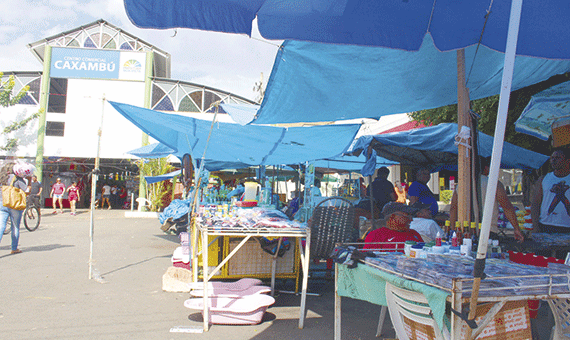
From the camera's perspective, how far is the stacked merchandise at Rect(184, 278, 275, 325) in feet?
13.5

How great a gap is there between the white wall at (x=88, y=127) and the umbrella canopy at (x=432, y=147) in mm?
18134

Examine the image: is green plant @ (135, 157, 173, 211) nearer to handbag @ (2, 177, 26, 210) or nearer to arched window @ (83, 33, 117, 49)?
arched window @ (83, 33, 117, 49)

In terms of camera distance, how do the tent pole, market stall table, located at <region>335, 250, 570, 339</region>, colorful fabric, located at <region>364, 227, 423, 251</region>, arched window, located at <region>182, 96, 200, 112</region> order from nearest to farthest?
the tent pole → market stall table, located at <region>335, 250, 570, 339</region> → colorful fabric, located at <region>364, 227, 423, 251</region> → arched window, located at <region>182, 96, 200, 112</region>

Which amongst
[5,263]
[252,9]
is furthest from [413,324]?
[5,263]

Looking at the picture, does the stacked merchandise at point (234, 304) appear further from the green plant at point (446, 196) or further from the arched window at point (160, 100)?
the arched window at point (160, 100)

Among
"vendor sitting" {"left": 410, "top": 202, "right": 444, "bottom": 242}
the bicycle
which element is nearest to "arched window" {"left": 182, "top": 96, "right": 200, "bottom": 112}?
the bicycle

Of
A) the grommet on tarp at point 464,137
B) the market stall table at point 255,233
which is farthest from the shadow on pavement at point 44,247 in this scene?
the grommet on tarp at point 464,137

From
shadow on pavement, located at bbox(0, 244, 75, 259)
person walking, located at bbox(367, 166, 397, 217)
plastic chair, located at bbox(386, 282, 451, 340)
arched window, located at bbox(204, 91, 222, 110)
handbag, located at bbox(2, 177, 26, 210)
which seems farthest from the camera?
arched window, located at bbox(204, 91, 222, 110)

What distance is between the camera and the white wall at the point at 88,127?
22.4m

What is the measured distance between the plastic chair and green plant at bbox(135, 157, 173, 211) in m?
18.3

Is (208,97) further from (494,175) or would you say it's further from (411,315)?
(494,175)

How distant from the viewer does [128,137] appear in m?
22.5

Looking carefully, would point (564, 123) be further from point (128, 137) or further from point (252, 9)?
point (128, 137)

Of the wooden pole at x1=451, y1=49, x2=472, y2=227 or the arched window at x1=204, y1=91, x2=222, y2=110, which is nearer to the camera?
the wooden pole at x1=451, y1=49, x2=472, y2=227
